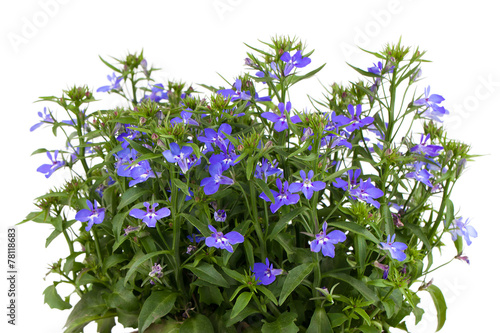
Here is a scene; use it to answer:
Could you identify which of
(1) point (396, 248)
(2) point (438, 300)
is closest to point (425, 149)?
(1) point (396, 248)

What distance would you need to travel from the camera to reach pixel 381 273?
10.7 ft

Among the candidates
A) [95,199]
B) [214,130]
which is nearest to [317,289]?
[214,130]

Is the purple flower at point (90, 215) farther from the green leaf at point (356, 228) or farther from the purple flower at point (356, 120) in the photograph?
the purple flower at point (356, 120)

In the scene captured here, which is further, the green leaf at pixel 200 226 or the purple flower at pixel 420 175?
the purple flower at pixel 420 175

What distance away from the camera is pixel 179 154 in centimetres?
276

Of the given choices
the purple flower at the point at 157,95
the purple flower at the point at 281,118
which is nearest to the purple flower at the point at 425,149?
the purple flower at the point at 281,118

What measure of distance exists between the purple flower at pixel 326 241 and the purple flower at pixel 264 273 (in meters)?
0.27


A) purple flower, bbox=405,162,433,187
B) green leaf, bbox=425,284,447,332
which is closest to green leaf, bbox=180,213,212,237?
purple flower, bbox=405,162,433,187

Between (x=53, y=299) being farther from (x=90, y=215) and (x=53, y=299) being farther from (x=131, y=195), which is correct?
(x=131, y=195)

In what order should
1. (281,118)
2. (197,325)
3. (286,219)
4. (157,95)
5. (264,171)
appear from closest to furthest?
1. (286,219)
2. (264,171)
3. (281,118)
4. (197,325)
5. (157,95)

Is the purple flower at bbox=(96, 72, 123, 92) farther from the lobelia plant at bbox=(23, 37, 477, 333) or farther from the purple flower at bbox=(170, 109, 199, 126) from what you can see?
the purple flower at bbox=(170, 109, 199, 126)

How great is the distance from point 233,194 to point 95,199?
36.3 inches

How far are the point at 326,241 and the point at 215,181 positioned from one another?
0.57m

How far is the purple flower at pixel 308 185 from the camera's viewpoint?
2.75 meters
